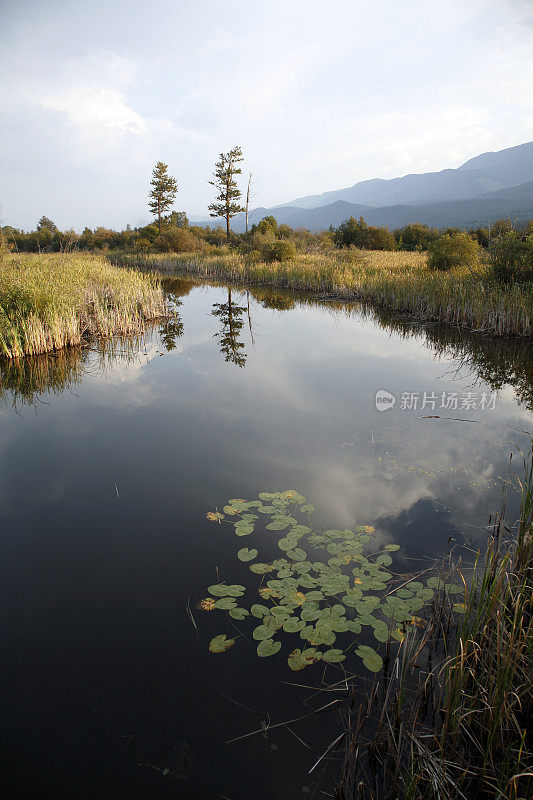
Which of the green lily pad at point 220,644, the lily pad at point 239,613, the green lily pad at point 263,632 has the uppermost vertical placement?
the lily pad at point 239,613

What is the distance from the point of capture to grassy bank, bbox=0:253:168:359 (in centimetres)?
806

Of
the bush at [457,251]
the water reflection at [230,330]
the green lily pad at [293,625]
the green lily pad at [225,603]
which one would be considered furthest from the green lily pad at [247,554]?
the bush at [457,251]

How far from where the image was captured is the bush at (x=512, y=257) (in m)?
9.61

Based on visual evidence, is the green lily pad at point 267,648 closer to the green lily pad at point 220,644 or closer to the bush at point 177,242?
the green lily pad at point 220,644

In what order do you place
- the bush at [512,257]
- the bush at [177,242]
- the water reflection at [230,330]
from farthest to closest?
the bush at [177,242]
the bush at [512,257]
the water reflection at [230,330]

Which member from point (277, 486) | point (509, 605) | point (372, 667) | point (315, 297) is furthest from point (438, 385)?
point (315, 297)

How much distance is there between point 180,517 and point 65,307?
280 inches

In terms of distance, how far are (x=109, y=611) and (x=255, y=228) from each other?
115 feet

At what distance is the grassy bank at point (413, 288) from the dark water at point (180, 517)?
1.45m

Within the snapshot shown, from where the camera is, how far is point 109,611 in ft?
8.32

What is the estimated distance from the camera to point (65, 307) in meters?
8.86

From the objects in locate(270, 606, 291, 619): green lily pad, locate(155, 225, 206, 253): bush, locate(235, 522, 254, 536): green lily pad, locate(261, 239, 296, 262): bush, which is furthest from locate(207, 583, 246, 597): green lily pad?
locate(155, 225, 206, 253): bush

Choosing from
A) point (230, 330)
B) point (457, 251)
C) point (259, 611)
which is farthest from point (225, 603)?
point (457, 251)

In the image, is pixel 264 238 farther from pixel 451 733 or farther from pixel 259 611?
pixel 451 733
